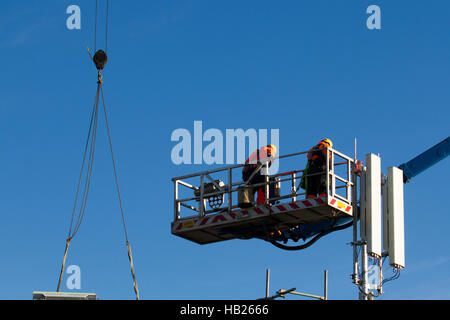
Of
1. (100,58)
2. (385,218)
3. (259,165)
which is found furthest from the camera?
(100,58)

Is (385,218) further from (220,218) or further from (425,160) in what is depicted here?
(220,218)

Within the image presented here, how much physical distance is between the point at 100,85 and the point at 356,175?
320 inches

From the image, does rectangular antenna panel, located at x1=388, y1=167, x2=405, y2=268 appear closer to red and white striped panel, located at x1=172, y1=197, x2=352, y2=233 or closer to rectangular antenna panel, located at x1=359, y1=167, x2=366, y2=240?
rectangular antenna panel, located at x1=359, y1=167, x2=366, y2=240

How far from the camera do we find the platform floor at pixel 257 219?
33.6 m

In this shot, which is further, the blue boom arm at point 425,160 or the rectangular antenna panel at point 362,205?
the blue boom arm at point 425,160

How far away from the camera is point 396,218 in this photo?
111ft

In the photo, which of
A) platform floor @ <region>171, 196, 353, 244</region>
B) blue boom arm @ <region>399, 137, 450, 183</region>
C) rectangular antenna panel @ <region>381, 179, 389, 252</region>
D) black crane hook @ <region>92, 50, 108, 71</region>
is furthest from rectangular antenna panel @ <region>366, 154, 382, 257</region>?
black crane hook @ <region>92, 50, 108, 71</region>

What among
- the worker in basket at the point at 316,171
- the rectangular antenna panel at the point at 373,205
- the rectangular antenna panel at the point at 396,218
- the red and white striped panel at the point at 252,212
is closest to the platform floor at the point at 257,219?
the red and white striped panel at the point at 252,212

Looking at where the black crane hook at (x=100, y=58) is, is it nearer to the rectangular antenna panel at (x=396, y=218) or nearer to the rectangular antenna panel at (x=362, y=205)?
the rectangular antenna panel at (x=362, y=205)

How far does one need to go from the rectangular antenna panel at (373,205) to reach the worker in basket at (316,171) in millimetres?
1308

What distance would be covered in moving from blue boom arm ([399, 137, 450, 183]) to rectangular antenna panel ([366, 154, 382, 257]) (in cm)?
168

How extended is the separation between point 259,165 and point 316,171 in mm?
1856

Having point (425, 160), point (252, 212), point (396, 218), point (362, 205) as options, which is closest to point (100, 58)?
point (252, 212)
